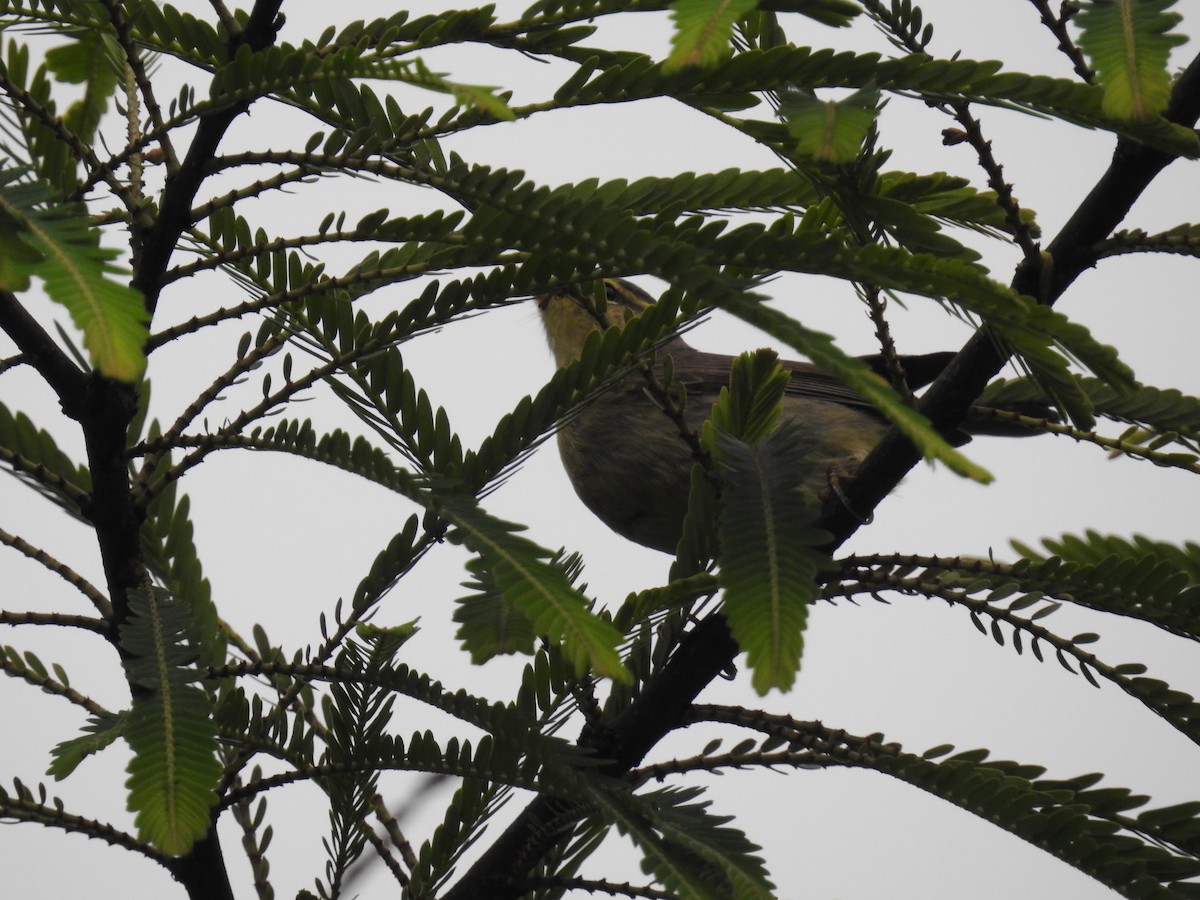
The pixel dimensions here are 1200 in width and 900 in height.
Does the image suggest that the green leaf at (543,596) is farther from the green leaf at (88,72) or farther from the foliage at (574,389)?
the green leaf at (88,72)

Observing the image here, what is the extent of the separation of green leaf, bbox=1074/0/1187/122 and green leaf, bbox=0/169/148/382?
3.66 feet

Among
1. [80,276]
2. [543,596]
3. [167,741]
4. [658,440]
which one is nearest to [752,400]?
[543,596]

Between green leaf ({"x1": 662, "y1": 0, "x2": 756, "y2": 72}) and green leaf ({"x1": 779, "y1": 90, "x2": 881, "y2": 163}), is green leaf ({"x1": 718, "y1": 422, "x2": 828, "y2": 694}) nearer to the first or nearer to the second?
green leaf ({"x1": 779, "y1": 90, "x2": 881, "y2": 163})

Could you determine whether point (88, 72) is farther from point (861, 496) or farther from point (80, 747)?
point (861, 496)

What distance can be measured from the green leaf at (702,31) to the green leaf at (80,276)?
60 cm

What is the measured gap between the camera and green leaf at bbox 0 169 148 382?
3.59 feet

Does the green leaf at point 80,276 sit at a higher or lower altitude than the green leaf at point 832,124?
lower

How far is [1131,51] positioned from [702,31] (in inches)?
21.9

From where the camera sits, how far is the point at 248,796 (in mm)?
2105

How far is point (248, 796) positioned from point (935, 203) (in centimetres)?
155

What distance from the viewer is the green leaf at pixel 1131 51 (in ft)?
4.69

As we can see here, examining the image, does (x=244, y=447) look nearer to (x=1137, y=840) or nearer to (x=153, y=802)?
(x=153, y=802)

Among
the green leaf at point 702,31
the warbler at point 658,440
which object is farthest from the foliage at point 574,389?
the warbler at point 658,440

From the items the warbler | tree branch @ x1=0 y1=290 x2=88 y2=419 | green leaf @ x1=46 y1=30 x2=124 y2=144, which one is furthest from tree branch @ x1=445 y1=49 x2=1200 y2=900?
the warbler
